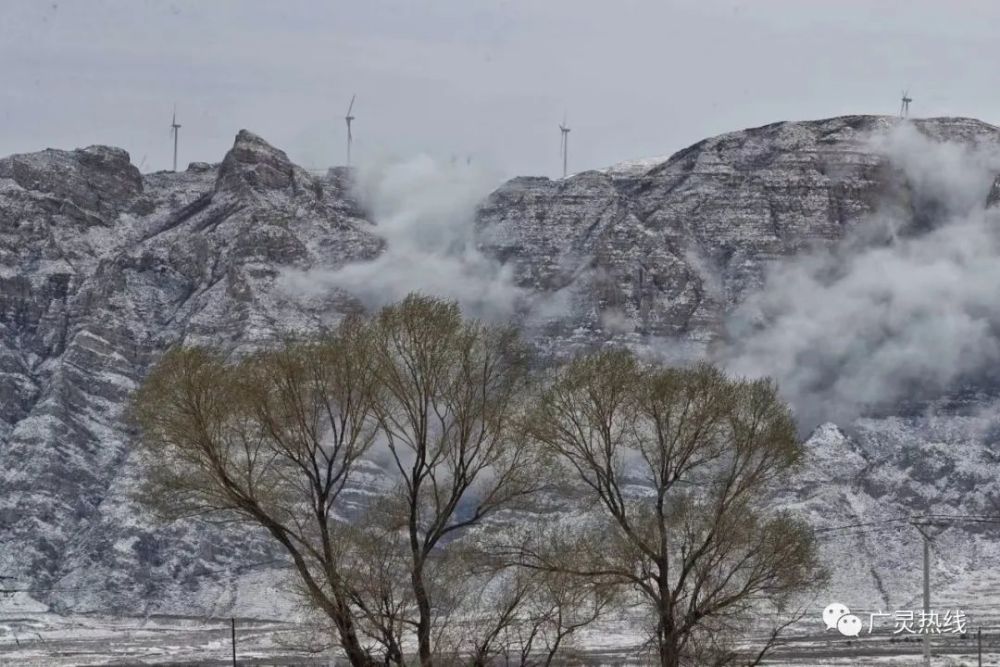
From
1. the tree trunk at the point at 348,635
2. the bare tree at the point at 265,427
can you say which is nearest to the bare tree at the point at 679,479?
the bare tree at the point at 265,427

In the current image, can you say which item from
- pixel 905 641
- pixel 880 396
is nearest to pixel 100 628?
pixel 905 641

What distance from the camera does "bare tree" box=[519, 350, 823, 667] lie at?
173ft

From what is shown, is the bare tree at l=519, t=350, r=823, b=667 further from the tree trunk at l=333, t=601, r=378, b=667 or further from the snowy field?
the snowy field

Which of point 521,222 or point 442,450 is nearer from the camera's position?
point 442,450

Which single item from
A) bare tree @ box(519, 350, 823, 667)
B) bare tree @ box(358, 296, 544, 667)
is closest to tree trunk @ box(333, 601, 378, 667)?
bare tree @ box(358, 296, 544, 667)

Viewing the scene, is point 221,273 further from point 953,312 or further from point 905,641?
point 905,641

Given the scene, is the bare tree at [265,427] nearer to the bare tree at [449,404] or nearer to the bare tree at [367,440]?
the bare tree at [367,440]

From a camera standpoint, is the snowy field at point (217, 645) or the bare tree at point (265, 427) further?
the snowy field at point (217, 645)

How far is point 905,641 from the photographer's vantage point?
383ft

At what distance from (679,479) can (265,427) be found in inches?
527

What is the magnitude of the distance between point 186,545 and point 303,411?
94.9 metres

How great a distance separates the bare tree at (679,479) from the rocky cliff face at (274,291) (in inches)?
3123

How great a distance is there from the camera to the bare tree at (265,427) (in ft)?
157

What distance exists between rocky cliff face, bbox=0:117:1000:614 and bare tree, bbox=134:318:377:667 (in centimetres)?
8362
